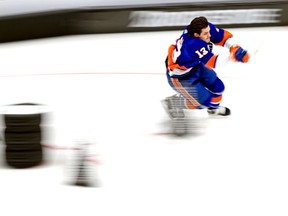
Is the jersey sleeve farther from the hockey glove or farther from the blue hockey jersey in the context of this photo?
the hockey glove

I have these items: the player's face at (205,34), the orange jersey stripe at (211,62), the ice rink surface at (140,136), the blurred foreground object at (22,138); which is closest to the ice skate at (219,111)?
the ice rink surface at (140,136)

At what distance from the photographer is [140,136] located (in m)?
4.23

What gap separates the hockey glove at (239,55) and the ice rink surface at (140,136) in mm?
548

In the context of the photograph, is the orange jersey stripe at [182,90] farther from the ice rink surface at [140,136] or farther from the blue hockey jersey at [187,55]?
the ice rink surface at [140,136]

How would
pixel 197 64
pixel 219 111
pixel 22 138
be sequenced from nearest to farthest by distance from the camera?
pixel 22 138
pixel 197 64
pixel 219 111

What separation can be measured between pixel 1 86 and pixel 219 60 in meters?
2.33

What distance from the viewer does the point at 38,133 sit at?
3697 mm

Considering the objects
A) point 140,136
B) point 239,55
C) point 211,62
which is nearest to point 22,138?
point 140,136

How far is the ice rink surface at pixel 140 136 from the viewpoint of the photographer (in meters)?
3.22

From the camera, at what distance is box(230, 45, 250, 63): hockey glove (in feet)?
13.4

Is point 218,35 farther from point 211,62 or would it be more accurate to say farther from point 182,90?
point 182,90

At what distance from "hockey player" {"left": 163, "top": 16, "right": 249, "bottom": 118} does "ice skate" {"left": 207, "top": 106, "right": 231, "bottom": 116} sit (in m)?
0.14

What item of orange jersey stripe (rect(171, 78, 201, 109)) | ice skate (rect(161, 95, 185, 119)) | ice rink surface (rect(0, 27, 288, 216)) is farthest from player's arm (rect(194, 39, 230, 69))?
ice rink surface (rect(0, 27, 288, 216))

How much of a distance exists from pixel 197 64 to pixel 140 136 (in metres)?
0.67
